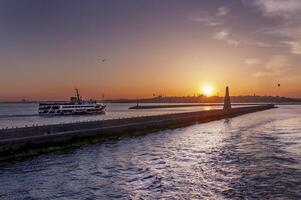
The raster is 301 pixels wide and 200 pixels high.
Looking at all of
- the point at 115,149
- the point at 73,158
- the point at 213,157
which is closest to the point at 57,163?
the point at 73,158

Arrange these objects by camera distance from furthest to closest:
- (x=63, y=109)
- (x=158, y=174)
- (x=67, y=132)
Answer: (x=63, y=109)
(x=67, y=132)
(x=158, y=174)

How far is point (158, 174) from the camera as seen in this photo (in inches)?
831

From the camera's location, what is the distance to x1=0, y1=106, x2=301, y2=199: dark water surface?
1677 cm

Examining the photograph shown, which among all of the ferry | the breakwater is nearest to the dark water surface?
the breakwater

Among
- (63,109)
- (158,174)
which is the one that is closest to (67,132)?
(158,174)

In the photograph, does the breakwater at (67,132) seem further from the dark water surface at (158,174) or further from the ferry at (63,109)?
the ferry at (63,109)

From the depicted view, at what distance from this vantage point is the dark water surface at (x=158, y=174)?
1677 cm

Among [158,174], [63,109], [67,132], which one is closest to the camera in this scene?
[158,174]

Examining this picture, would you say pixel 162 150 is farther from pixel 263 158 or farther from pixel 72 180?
pixel 72 180

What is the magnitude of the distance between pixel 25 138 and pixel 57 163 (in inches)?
241

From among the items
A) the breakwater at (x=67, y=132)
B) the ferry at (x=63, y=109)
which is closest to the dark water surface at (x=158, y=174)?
the breakwater at (x=67, y=132)

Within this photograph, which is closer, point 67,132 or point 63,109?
point 67,132

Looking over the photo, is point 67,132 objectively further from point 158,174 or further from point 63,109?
point 63,109

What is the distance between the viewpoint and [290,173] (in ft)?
67.6
